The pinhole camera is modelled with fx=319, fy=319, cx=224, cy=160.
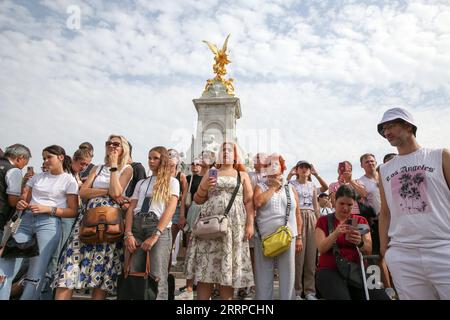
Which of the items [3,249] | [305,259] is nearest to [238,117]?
[305,259]

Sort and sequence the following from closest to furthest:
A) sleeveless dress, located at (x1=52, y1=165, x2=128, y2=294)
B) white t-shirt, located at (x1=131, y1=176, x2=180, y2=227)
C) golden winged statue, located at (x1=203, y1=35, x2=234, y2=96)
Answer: sleeveless dress, located at (x1=52, y1=165, x2=128, y2=294), white t-shirt, located at (x1=131, y1=176, x2=180, y2=227), golden winged statue, located at (x1=203, y1=35, x2=234, y2=96)

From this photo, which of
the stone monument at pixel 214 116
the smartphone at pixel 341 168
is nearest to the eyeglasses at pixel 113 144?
the smartphone at pixel 341 168

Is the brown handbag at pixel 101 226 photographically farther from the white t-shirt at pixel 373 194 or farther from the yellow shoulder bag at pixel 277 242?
the white t-shirt at pixel 373 194

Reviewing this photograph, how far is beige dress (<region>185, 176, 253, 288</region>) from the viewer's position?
3.47m

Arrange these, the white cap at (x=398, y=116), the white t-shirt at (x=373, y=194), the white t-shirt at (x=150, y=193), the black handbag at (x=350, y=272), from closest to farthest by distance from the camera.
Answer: the white cap at (x=398, y=116) → the black handbag at (x=350, y=272) → the white t-shirt at (x=150, y=193) → the white t-shirt at (x=373, y=194)

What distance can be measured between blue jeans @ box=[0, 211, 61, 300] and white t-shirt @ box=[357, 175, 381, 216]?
423 centimetres

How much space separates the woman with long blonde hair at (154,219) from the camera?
134 inches

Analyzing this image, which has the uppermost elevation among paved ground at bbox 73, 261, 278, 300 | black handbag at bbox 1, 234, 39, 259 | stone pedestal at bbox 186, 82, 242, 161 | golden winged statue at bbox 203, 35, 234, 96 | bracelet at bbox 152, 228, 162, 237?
golden winged statue at bbox 203, 35, 234, 96

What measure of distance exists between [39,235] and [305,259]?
3702 millimetres

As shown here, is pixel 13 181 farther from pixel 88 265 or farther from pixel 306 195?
pixel 306 195

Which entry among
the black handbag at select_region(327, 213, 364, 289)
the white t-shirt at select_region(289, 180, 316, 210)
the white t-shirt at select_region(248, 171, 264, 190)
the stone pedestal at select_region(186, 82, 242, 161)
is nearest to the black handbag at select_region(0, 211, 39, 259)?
the white t-shirt at select_region(248, 171, 264, 190)

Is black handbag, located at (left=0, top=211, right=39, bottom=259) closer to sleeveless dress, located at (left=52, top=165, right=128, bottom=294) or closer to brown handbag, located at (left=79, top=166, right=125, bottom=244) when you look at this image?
sleeveless dress, located at (left=52, top=165, right=128, bottom=294)
